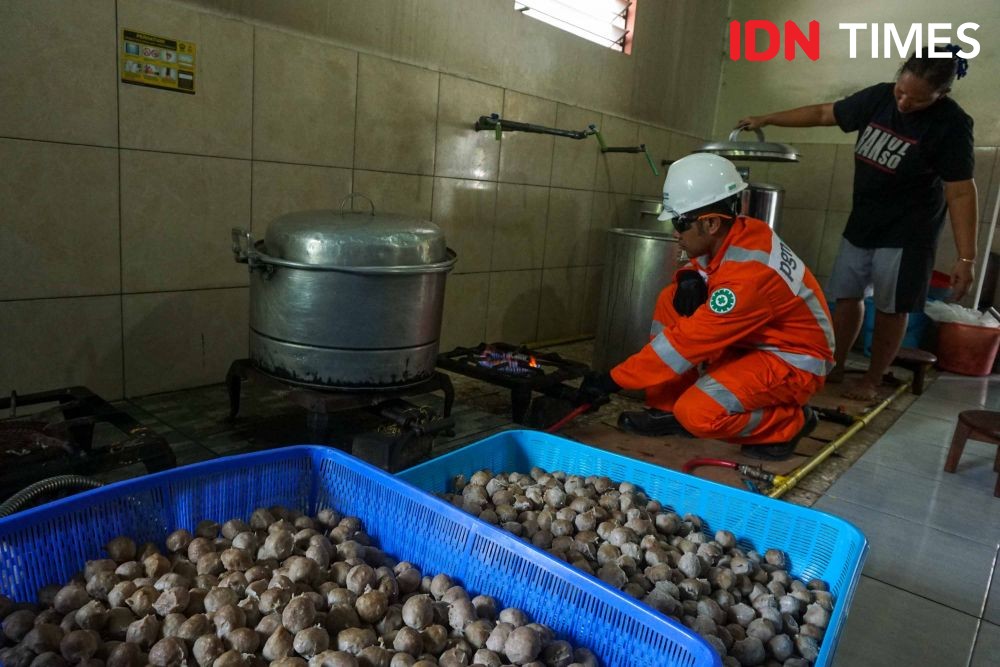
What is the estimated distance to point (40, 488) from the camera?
1152mm

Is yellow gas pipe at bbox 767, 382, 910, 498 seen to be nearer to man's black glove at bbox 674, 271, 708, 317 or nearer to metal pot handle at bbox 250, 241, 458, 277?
man's black glove at bbox 674, 271, 708, 317

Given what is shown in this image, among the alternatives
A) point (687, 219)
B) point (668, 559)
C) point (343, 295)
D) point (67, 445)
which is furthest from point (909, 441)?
point (67, 445)

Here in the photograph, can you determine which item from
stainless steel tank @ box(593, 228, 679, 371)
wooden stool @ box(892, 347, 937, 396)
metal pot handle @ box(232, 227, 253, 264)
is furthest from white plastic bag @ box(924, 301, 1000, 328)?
→ metal pot handle @ box(232, 227, 253, 264)

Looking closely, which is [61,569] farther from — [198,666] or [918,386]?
[918,386]

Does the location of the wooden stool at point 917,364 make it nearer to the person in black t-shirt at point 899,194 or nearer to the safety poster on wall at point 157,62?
the person in black t-shirt at point 899,194

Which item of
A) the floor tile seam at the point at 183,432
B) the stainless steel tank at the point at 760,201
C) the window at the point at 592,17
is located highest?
the window at the point at 592,17

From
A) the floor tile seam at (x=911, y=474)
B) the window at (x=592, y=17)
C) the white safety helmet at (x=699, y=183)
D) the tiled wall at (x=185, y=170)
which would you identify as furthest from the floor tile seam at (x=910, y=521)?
the window at (x=592, y=17)

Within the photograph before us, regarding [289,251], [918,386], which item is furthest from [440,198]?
[918,386]

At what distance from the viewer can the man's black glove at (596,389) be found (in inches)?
84.7

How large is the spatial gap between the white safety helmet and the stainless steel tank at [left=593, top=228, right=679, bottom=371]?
1.51 feet

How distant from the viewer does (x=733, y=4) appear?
466cm

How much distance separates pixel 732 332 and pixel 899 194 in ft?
4.66

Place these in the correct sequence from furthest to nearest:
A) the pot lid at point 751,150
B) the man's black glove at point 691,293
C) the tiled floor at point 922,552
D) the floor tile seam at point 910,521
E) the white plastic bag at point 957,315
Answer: the white plastic bag at point 957,315 → the pot lid at point 751,150 → the man's black glove at point 691,293 → the floor tile seam at point 910,521 → the tiled floor at point 922,552

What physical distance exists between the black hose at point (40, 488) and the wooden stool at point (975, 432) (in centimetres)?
245
